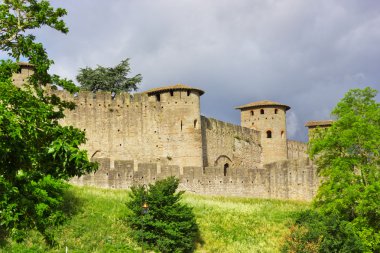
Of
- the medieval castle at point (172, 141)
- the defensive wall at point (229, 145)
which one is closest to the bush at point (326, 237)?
the medieval castle at point (172, 141)

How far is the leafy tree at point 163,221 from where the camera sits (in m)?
24.4

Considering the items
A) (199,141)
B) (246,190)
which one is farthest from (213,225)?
(199,141)

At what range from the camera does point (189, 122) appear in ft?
137

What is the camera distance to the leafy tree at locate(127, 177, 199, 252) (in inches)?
961

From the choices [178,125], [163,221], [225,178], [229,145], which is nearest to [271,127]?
[229,145]

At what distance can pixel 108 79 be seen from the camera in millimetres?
51750

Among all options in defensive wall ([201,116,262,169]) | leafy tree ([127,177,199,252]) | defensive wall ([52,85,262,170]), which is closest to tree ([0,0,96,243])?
leafy tree ([127,177,199,252])

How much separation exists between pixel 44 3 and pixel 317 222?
51.0ft

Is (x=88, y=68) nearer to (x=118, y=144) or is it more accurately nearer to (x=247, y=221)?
(x=118, y=144)

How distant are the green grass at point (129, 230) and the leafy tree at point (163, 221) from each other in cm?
66

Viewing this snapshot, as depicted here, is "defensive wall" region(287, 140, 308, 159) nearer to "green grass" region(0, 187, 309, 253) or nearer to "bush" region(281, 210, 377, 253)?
"green grass" region(0, 187, 309, 253)

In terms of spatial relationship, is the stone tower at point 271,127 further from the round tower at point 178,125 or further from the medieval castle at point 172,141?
the round tower at point 178,125

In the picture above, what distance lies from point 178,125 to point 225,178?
18.1 ft

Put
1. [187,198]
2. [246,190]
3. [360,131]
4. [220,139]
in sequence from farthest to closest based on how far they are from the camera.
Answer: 1. [220,139]
2. [246,190]
3. [187,198]
4. [360,131]
